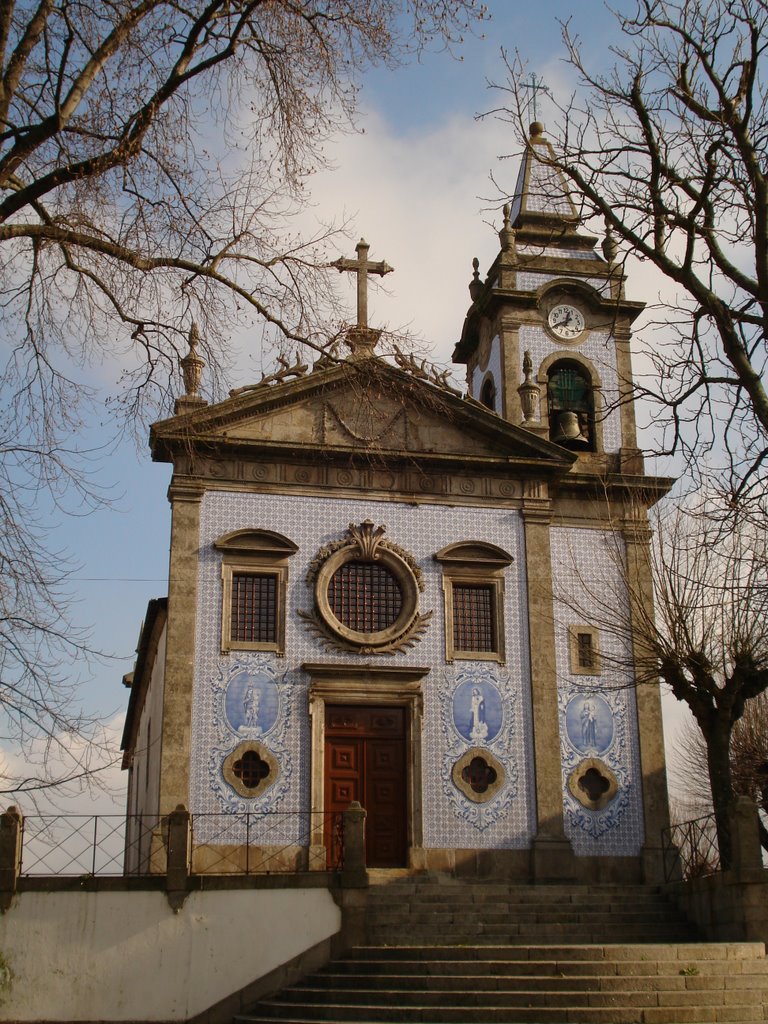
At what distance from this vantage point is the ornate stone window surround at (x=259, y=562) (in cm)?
2019

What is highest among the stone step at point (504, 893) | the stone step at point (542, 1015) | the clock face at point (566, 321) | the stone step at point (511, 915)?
the clock face at point (566, 321)

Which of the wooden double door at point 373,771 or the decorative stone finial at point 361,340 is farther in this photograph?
the wooden double door at point 373,771

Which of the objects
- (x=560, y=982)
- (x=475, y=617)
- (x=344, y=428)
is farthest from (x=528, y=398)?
(x=560, y=982)

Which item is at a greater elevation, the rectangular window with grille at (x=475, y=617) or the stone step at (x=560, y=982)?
the rectangular window with grille at (x=475, y=617)

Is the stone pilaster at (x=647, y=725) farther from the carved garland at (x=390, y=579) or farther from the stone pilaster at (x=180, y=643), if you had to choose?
the stone pilaster at (x=180, y=643)

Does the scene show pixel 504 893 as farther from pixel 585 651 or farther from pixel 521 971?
pixel 585 651

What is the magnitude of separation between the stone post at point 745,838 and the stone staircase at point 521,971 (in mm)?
1189

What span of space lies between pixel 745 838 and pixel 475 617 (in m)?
6.05

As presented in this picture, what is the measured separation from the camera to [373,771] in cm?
2016

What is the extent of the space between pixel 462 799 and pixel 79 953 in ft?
21.3

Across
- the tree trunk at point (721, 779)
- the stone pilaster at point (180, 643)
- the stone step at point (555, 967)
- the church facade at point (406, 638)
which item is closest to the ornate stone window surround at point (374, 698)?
the church facade at point (406, 638)

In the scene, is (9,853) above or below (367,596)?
below

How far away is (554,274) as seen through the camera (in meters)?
24.7

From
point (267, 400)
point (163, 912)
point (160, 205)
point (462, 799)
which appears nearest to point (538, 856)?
point (462, 799)
